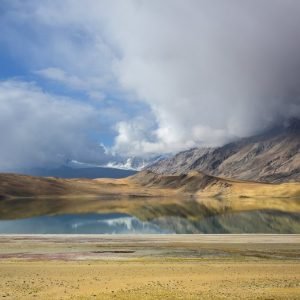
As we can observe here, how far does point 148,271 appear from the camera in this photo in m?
31.5

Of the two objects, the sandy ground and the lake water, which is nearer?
the sandy ground

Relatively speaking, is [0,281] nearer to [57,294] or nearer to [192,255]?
[57,294]

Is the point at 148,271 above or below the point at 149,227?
below

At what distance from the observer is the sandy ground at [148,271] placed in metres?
23.9

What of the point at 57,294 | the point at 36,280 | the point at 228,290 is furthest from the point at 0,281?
the point at 228,290

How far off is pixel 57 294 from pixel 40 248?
26396 mm

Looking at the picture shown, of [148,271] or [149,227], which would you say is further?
[149,227]

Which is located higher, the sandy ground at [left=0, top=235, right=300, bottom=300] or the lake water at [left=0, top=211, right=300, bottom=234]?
the lake water at [left=0, top=211, right=300, bottom=234]

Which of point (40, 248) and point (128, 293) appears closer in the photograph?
point (128, 293)

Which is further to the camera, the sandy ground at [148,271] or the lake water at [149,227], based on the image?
the lake water at [149,227]

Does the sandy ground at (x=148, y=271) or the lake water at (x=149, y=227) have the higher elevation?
the lake water at (x=149, y=227)

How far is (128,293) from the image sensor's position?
77.7ft

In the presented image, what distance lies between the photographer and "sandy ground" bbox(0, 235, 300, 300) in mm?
23861

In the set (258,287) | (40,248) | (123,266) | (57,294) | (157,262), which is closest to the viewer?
(57,294)
